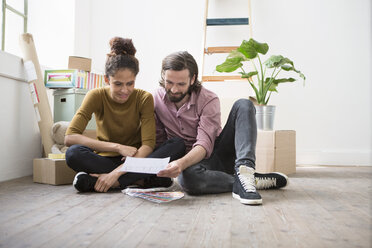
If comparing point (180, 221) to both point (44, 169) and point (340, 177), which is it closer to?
point (44, 169)

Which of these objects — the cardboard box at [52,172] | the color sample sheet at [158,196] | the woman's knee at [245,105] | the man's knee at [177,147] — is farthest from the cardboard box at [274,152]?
the cardboard box at [52,172]

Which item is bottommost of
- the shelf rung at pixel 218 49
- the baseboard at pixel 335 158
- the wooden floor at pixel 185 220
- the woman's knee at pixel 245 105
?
the wooden floor at pixel 185 220

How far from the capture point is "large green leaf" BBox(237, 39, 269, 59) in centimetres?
229


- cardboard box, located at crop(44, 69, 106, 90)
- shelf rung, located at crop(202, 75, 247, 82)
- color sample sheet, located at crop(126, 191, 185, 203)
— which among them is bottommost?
color sample sheet, located at crop(126, 191, 185, 203)

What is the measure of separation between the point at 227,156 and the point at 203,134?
0.22m

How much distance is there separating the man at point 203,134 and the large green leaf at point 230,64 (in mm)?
748

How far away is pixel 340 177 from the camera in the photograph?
89.4 inches

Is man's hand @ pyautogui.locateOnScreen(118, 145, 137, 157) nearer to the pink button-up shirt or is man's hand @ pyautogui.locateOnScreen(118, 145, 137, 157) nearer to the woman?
the woman

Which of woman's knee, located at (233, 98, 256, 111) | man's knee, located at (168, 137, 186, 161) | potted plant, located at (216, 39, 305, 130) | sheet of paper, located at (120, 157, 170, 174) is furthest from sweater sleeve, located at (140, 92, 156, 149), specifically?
potted plant, located at (216, 39, 305, 130)

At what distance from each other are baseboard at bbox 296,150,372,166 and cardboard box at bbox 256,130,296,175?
63cm

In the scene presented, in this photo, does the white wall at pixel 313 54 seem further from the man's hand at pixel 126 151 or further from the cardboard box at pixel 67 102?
the man's hand at pixel 126 151

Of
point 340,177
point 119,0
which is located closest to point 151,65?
point 119,0

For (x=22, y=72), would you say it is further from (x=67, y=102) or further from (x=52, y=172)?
(x=52, y=172)

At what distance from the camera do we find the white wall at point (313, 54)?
9.80 feet
